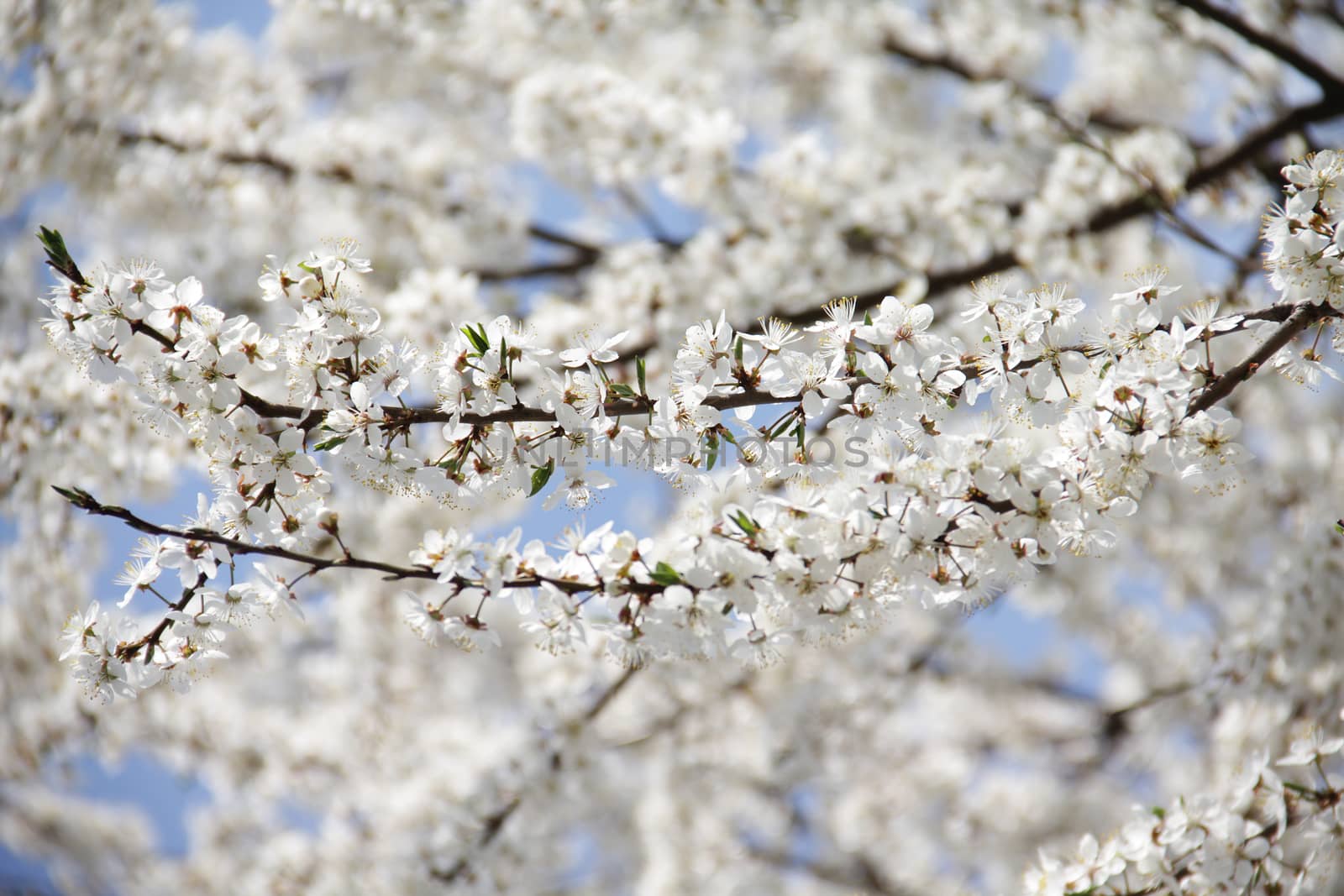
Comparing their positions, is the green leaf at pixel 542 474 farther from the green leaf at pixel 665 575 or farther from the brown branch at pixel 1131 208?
the brown branch at pixel 1131 208

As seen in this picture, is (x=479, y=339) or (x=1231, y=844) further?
(x=1231, y=844)

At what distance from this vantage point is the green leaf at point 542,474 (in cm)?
204

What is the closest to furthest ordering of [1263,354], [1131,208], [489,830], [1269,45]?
1. [1263,354]
2. [1269,45]
3. [1131,208]
4. [489,830]

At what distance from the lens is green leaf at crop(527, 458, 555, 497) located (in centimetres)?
204

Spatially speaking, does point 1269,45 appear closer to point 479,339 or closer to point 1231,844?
point 1231,844

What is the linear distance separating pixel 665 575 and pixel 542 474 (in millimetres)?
365

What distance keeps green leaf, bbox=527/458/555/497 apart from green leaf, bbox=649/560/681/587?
32cm

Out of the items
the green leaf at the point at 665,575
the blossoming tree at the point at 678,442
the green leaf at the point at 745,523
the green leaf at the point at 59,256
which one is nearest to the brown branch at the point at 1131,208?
the blossoming tree at the point at 678,442

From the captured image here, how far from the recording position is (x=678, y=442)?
200cm

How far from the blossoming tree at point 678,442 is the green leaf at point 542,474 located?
0.03m

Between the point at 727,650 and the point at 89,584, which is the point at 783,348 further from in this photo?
the point at 89,584

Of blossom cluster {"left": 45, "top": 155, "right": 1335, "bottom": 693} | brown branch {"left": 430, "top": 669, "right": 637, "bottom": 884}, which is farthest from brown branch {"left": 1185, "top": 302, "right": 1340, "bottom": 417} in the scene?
brown branch {"left": 430, "top": 669, "right": 637, "bottom": 884}

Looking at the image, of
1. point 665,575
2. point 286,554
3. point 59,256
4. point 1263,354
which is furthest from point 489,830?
point 1263,354

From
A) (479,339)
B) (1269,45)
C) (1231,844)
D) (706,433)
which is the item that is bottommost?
(1231,844)
